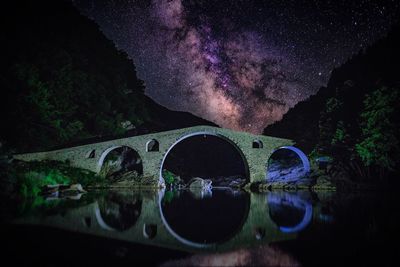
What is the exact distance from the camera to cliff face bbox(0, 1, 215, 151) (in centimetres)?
2384

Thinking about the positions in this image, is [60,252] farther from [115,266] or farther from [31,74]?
[31,74]

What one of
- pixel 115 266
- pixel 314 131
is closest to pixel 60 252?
pixel 115 266

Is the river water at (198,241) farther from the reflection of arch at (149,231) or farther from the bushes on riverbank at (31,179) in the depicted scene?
the bushes on riverbank at (31,179)

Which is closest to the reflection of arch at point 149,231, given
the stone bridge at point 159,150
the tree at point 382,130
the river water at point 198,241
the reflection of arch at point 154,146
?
the river water at point 198,241

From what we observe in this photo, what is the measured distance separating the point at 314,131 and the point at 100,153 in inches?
840

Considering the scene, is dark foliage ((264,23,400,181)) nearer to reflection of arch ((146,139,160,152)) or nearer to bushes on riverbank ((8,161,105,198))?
reflection of arch ((146,139,160,152))

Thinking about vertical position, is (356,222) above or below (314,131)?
below

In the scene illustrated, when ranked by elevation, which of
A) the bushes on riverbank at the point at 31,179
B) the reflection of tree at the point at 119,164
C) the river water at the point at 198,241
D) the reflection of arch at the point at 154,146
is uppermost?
the reflection of arch at the point at 154,146

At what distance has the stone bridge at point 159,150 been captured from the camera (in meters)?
26.6

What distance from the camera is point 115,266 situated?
135 inches

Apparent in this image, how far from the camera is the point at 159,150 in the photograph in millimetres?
27875

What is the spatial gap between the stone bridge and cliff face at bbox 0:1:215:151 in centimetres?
251

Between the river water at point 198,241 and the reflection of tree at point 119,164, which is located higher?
the reflection of tree at point 119,164

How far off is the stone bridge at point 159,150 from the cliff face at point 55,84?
251 centimetres
